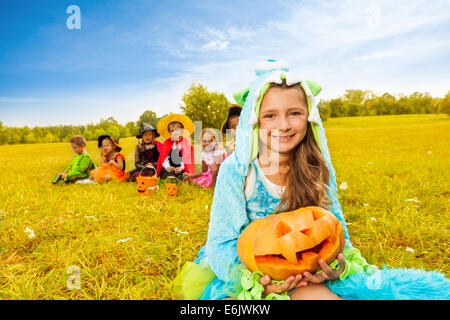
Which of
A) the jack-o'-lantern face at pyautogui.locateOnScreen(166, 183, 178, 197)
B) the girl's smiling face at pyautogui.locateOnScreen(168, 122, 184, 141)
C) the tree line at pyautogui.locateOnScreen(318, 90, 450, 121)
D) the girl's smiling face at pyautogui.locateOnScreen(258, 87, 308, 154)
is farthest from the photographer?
the tree line at pyautogui.locateOnScreen(318, 90, 450, 121)

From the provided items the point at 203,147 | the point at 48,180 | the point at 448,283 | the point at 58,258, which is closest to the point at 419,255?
the point at 448,283

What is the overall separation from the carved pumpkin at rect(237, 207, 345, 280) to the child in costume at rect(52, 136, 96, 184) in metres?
6.50

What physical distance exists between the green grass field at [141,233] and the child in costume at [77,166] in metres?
1.20

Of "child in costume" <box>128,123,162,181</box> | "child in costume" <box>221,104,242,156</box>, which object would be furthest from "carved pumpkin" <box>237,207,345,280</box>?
"child in costume" <box>128,123,162,181</box>

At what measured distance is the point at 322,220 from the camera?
176cm

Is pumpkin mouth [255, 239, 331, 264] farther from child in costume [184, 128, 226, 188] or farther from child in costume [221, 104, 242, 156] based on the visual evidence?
child in costume [184, 128, 226, 188]

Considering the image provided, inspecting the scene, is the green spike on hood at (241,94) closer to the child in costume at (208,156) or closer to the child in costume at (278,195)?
the child in costume at (278,195)

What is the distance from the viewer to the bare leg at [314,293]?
A: 1.69 metres

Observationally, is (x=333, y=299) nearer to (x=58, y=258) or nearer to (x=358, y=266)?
(x=358, y=266)

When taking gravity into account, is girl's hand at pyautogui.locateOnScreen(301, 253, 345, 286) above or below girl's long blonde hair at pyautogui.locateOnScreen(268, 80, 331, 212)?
below

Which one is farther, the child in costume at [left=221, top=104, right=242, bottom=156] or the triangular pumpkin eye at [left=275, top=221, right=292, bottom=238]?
the child in costume at [left=221, top=104, right=242, bottom=156]

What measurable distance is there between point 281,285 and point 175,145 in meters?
5.64

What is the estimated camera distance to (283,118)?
1.94 meters

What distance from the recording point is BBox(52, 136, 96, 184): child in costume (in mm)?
7055
